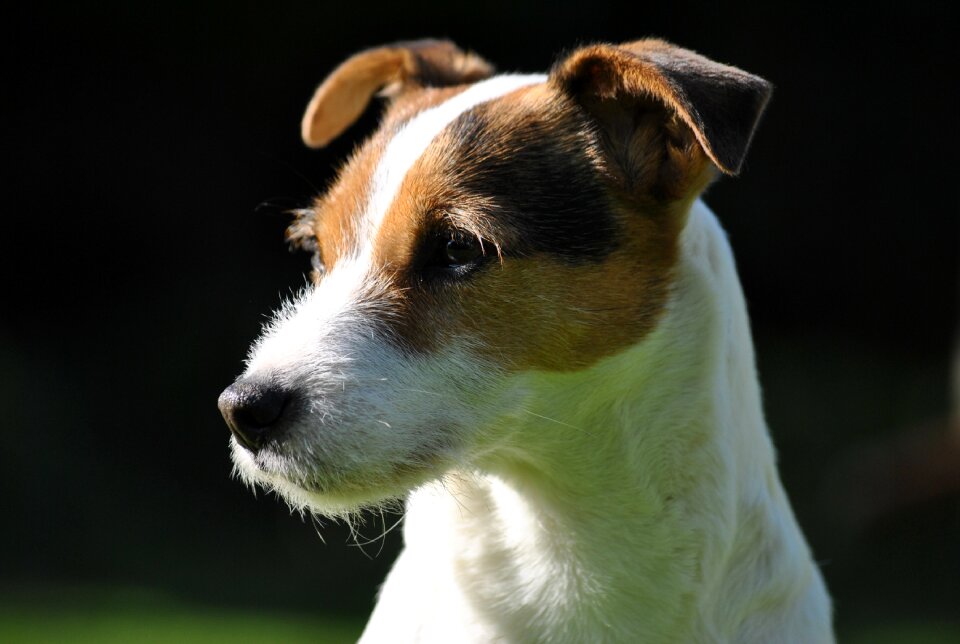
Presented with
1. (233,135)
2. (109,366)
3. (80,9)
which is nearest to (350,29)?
(233,135)

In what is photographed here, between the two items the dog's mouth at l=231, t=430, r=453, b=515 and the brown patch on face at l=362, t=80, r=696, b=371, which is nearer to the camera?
the dog's mouth at l=231, t=430, r=453, b=515

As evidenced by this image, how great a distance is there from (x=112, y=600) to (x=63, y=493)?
5.39ft

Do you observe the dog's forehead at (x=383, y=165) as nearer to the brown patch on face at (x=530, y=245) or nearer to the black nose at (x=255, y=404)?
the brown patch on face at (x=530, y=245)

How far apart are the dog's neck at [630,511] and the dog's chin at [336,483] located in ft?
0.79

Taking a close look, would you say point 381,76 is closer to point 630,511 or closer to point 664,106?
point 664,106

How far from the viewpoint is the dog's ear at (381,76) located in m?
4.13

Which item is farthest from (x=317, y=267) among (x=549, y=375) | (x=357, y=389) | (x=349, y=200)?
(x=549, y=375)

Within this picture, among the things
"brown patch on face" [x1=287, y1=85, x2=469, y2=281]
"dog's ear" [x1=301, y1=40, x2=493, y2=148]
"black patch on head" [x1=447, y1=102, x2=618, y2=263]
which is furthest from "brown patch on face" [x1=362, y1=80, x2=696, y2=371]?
"dog's ear" [x1=301, y1=40, x2=493, y2=148]

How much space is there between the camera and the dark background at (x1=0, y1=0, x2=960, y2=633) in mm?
8680

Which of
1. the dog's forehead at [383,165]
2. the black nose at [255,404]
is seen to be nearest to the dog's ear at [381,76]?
the dog's forehead at [383,165]

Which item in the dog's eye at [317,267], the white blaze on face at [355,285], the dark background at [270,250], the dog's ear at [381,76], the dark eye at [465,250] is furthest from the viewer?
the dark background at [270,250]

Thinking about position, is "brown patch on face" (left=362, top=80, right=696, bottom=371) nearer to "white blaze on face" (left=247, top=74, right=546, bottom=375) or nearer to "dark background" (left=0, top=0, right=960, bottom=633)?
"white blaze on face" (left=247, top=74, right=546, bottom=375)

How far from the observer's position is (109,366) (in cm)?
945

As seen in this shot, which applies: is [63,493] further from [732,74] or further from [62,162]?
[732,74]
